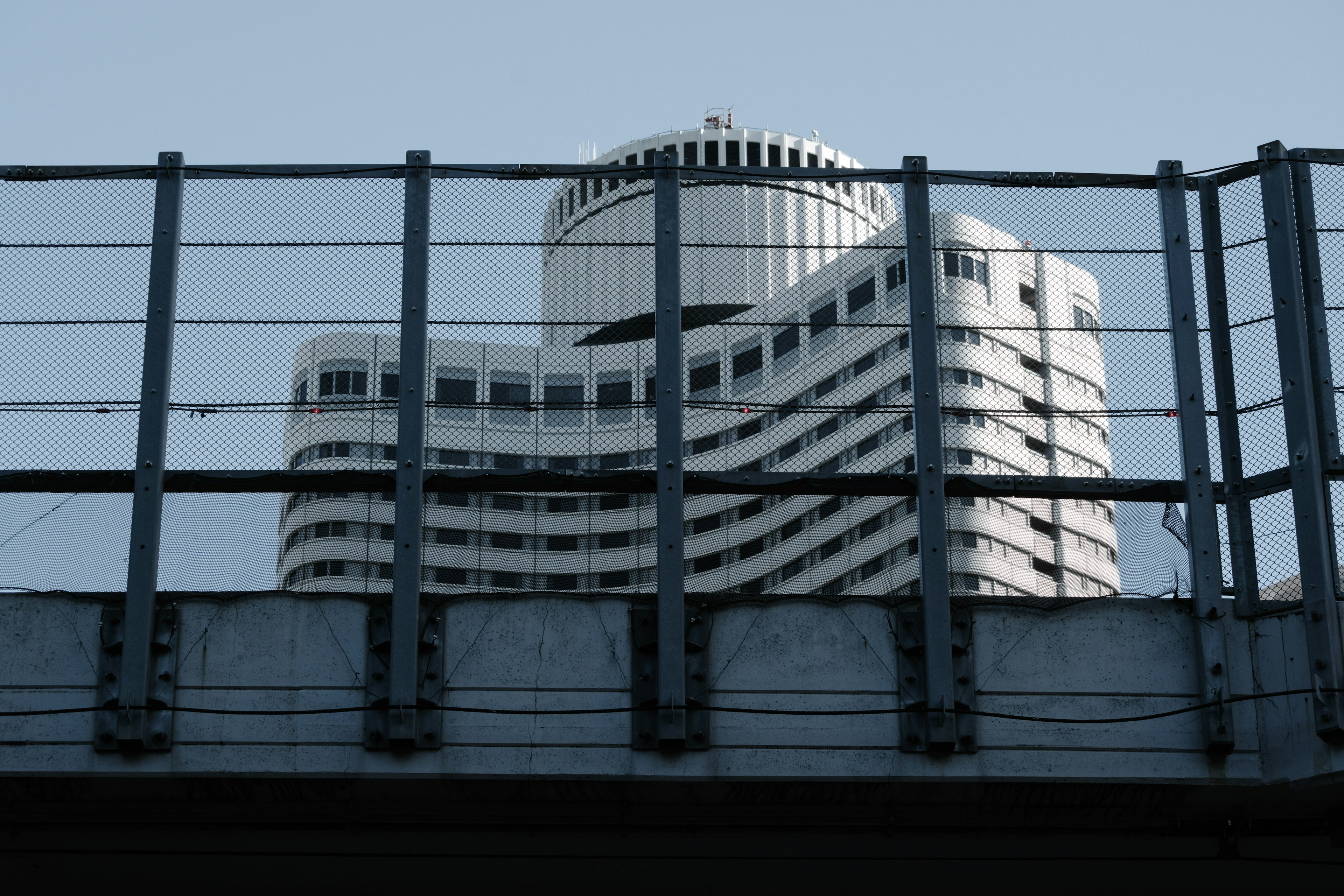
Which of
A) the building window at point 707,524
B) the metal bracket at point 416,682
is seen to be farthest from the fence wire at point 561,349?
the building window at point 707,524

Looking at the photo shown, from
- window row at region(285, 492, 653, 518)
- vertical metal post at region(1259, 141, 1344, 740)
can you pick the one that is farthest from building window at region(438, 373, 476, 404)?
vertical metal post at region(1259, 141, 1344, 740)

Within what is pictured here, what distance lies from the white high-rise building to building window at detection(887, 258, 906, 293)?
24 mm

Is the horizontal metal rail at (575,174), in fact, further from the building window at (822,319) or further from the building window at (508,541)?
the building window at (508,541)

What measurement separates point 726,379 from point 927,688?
3.61 m

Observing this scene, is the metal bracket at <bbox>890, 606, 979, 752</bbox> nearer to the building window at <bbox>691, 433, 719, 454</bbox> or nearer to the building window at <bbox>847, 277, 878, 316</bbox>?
the building window at <bbox>691, 433, 719, 454</bbox>

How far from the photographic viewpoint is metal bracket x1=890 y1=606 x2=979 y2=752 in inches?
580

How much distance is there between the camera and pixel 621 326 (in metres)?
A: 15.8

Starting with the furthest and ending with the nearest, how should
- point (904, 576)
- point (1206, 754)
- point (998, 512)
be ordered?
point (998, 512), point (904, 576), point (1206, 754)

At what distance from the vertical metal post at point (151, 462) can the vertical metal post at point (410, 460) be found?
2.12 meters

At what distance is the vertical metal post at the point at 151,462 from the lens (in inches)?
575

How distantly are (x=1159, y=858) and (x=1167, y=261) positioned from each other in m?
5.80

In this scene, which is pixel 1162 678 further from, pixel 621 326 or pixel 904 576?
pixel 904 576

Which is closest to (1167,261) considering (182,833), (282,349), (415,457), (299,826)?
(415,457)

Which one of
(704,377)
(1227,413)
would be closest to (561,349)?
(704,377)
